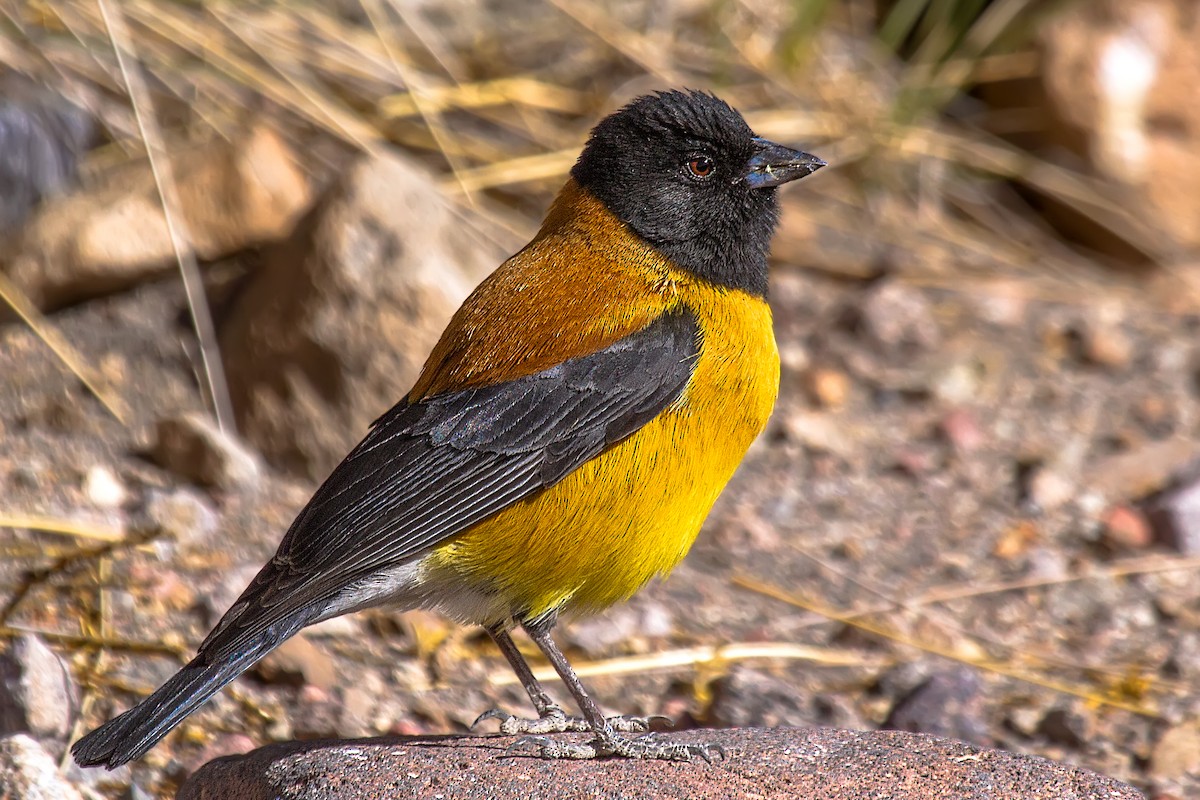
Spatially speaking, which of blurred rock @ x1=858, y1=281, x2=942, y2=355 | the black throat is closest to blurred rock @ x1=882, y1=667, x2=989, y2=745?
the black throat

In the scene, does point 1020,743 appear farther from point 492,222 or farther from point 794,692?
point 492,222

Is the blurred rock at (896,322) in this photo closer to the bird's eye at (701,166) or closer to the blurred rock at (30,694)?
the bird's eye at (701,166)

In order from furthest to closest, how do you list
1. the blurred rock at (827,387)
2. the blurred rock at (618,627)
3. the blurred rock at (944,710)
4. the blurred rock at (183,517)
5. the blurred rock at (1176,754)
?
the blurred rock at (827,387), the blurred rock at (183,517), the blurred rock at (618,627), the blurred rock at (944,710), the blurred rock at (1176,754)

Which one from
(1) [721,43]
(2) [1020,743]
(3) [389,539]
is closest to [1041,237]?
(1) [721,43]

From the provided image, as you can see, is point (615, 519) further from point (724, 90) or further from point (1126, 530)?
point (724, 90)

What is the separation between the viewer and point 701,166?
Answer: 13.3 ft

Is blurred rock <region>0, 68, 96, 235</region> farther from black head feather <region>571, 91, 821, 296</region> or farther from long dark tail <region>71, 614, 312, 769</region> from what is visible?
long dark tail <region>71, 614, 312, 769</region>

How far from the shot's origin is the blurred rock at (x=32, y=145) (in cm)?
609

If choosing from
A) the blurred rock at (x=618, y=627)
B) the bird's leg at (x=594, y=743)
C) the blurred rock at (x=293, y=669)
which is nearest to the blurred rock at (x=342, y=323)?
the blurred rock at (x=618, y=627)

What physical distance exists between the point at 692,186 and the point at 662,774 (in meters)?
1.61

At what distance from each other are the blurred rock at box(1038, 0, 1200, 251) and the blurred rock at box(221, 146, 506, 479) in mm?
3690

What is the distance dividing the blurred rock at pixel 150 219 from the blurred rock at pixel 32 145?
0.50ft

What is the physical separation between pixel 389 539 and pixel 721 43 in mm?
4828

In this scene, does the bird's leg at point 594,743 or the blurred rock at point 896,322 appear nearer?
the bird's leg at point 594,743
